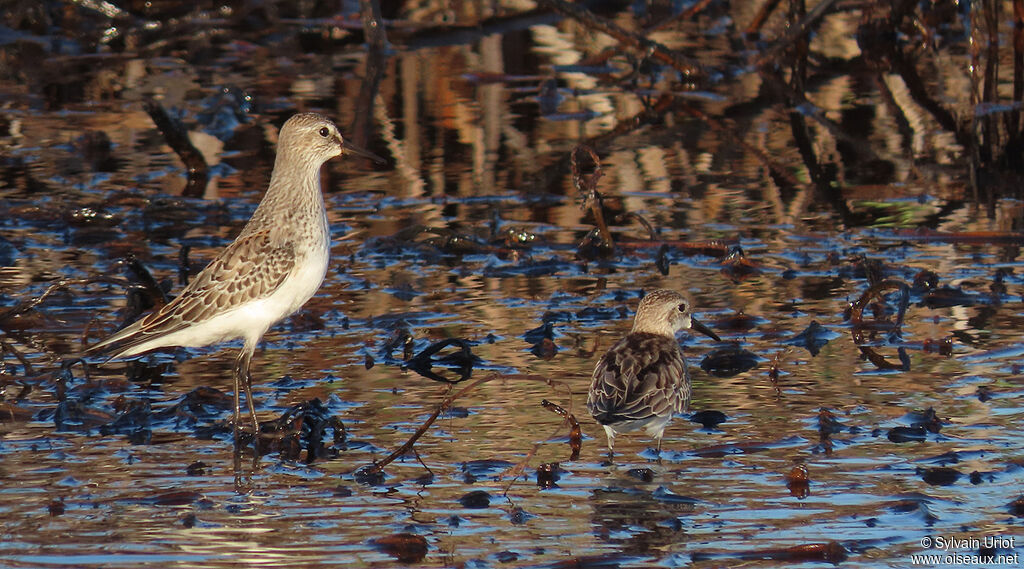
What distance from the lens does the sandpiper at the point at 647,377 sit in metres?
6.21

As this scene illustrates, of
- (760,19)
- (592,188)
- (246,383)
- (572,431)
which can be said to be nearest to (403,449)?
(572,431)

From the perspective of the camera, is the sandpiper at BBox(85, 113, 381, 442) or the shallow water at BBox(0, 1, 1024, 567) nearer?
the shallow water at BBox(0, 1, 1024, 567)

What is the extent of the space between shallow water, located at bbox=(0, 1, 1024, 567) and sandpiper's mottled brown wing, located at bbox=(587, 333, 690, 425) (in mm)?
217

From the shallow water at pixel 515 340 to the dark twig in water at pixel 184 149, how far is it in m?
0.19

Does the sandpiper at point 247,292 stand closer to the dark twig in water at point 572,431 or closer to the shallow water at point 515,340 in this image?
the shallow water at point 515,340

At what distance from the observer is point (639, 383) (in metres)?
6.34

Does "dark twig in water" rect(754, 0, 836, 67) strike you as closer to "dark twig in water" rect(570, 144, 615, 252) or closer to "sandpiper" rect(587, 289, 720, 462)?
"dark twig in water" rect(570, 144, 615, 252)

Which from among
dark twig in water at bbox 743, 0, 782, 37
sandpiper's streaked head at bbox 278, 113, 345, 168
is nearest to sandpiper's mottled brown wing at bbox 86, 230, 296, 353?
sandpiper's streaked head at bbox 278, 113, 345, 168

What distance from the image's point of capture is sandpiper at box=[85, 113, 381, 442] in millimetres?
6812

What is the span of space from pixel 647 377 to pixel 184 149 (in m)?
5.98

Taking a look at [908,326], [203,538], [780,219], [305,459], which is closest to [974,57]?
[780,219]

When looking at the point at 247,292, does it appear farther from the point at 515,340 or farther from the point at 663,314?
the point at 663,314

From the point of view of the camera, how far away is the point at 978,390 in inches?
269

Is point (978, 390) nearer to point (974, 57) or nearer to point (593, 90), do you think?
point (974, 57)
